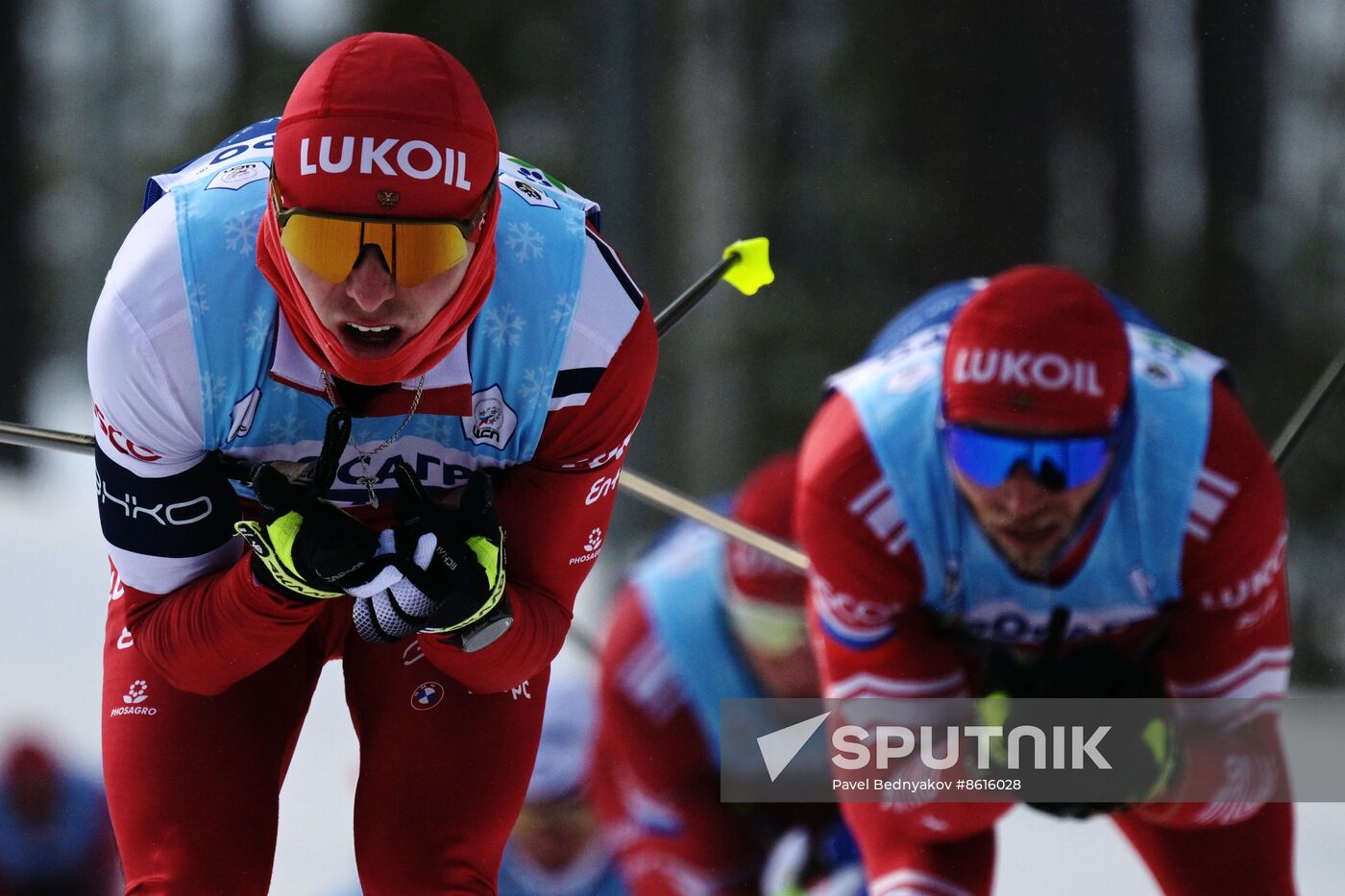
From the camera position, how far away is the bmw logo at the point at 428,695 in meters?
2.68

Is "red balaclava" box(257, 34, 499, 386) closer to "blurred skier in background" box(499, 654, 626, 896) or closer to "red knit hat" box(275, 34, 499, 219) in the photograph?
"red knit hat" box(275, 34, 499, 219)

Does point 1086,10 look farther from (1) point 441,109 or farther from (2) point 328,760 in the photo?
(1) point 441,109

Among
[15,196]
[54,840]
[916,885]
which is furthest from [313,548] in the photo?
[15,196]

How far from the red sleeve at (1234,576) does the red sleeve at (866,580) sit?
1.41ft

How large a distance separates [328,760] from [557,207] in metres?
3.18

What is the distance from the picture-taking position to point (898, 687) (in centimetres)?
357

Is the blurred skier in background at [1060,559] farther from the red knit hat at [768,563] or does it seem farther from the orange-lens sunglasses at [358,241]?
the orange-lens sunglasses at [358,241]

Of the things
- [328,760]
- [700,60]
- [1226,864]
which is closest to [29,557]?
[328,760]

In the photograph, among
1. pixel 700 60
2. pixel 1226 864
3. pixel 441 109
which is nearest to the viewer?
pixel 441 109

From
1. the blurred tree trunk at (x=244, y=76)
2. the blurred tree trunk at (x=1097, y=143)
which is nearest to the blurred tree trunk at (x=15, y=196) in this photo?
the blurred tree trunk at (x=244, y=76)

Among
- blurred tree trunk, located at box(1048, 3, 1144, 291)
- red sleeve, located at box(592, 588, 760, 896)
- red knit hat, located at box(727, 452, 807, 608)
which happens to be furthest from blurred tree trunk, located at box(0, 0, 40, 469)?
red knit hat, located at box(727, 452, 807, 608)

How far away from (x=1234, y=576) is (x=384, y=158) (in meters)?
1.85

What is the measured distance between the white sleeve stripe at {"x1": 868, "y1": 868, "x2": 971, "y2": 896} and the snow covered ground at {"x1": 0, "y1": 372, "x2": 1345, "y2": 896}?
132 cm

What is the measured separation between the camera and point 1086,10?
369 inches
